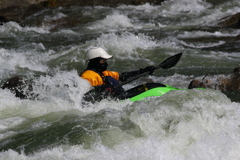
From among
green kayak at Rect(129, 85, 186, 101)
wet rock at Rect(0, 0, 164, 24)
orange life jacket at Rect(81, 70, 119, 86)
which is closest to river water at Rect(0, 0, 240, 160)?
orange life jacket at Rect(81, 70, 119, 86)

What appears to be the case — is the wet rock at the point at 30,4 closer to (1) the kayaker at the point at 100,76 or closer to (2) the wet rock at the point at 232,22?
(2) the wet rock at the point at 232,22

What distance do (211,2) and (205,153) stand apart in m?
13.1

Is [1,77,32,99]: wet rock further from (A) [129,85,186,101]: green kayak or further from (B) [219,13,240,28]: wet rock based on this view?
(B) [219,13,240,28]: wet rock

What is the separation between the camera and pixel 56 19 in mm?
13969

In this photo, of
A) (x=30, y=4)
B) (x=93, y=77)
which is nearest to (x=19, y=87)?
(x=93, y=77)

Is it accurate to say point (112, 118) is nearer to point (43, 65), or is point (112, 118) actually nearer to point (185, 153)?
point (185, 153)

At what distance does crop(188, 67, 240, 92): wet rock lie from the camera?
6.27m

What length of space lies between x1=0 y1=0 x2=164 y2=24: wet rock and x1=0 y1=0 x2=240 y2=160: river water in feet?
8.39

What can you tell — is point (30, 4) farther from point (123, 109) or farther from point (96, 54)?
point (123, 109)

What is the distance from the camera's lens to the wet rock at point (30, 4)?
13.9 meters

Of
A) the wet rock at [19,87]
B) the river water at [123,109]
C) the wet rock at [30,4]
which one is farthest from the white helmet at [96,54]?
the wet rock at [30,4]

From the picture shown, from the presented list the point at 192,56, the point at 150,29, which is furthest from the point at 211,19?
the point at 192,56

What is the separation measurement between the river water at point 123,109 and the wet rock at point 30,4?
8.39 ft

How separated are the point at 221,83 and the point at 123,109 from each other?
93.8 inches
